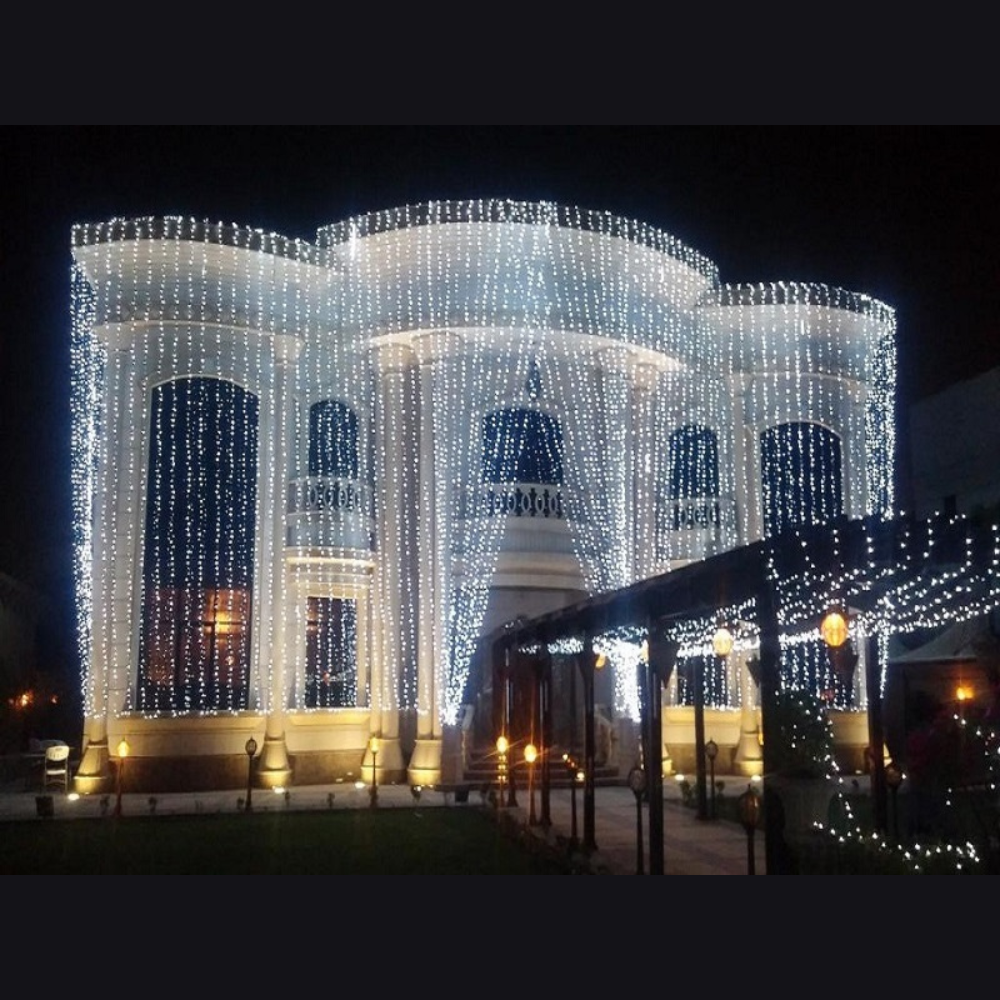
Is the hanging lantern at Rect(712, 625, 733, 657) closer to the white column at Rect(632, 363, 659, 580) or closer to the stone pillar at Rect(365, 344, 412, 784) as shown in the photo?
the white column at Rect(632, 363, 659, 580)

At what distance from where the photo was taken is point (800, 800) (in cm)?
1092

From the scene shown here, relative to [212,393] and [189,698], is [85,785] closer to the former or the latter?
[189,698]

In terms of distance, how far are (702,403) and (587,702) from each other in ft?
39.0

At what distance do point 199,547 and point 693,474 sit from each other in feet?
35.7

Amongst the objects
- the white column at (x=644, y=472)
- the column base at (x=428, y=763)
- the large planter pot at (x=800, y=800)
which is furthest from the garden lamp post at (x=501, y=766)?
the large planter pot at (x=800, y=800)

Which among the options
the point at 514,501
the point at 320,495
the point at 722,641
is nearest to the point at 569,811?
the point at 722,641

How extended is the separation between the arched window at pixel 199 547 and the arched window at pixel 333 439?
139 centimetres

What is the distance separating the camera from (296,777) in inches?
883

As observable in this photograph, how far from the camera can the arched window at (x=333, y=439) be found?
23.5 meters

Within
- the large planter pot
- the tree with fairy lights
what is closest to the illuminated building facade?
the tree with fairy lights

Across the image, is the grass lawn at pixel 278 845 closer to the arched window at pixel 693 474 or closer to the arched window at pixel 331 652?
the arched window at pixel 331 652

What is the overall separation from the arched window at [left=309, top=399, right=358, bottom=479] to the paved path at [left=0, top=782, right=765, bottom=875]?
248 inches

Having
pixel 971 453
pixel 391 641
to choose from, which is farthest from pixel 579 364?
pixel 971 453

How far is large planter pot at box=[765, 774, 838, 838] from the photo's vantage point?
35.3ft
